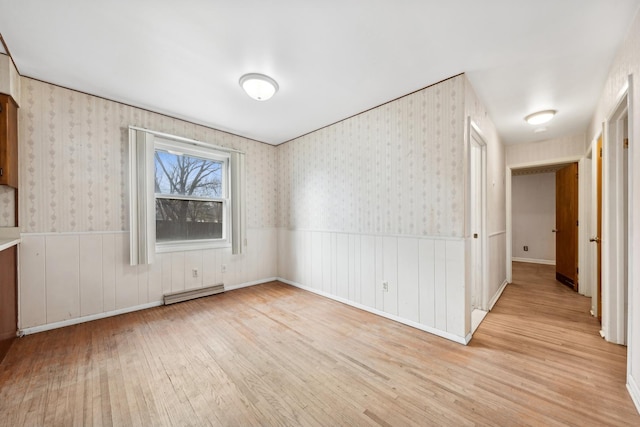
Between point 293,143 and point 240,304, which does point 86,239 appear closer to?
point 240,304

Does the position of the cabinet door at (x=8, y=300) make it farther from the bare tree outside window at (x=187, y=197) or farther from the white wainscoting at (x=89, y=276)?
the bare tree outside window at (x=187, y=197)

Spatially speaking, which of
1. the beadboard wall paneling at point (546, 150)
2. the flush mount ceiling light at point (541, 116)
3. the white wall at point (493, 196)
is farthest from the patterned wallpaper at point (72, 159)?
the beadboard wall paneling at point (546, 150)

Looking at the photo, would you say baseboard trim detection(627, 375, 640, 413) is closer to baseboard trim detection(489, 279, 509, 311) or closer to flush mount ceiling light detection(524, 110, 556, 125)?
baseboard trim detection(489, 279, 509, 311)

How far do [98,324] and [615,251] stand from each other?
16.9 feet

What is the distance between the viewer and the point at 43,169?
8.25 ft

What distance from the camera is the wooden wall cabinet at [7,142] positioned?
211 cm

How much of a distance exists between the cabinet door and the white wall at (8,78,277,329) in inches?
4.1

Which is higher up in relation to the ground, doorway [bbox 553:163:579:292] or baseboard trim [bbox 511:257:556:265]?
doorway [bbox 553:163:579:292]

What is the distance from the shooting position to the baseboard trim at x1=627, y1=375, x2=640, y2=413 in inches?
59.2

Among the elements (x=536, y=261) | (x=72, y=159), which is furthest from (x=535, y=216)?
(x=72, y=159)

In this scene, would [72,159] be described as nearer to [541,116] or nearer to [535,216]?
[541,116]

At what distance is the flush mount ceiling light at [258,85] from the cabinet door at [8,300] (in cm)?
255

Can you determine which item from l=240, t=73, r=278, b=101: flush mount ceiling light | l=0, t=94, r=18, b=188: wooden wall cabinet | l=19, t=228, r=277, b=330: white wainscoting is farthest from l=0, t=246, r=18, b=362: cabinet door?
l=240, t=73, r=278, b=101: flush mount ceiling light

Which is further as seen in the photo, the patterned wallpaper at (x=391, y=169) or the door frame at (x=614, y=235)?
the patterned wallpaper at (x=391, y=169)
